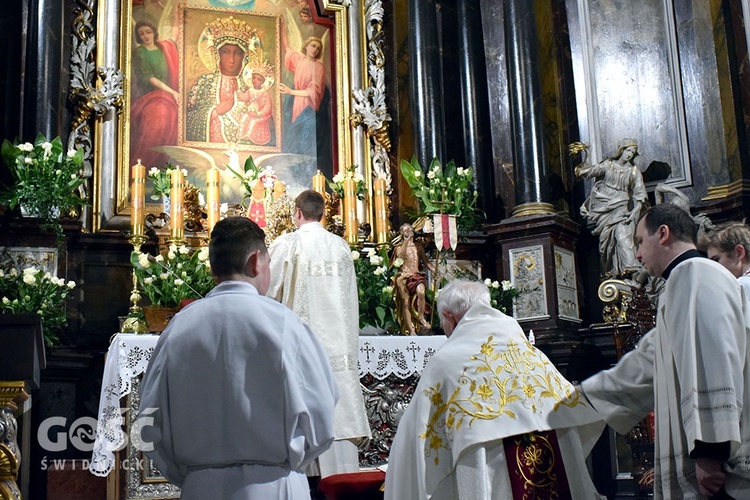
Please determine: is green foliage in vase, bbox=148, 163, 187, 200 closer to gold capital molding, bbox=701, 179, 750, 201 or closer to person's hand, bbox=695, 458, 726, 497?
gold capital molding, bbox=701, 179, 750, 201

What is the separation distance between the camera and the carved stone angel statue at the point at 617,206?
8.12 metres

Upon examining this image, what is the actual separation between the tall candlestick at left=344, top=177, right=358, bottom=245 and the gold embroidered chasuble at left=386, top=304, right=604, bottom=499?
370 cm

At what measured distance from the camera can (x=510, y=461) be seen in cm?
395

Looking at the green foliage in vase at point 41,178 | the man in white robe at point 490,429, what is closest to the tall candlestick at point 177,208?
the green foliage in vase at point 41,178

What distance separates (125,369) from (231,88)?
3934 mm

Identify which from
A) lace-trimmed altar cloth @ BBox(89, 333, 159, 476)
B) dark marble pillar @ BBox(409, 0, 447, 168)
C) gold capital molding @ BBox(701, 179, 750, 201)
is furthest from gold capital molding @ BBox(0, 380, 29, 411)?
gold capital molding @ BBox(701, 179, 750, 201)

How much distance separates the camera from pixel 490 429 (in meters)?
3.90

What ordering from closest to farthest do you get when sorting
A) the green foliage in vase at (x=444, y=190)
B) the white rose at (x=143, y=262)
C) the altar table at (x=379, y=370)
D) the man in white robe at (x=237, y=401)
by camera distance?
1. the man in white robe at (x=237, y=401)
2. the altar table at (x=379, y=370)
3. the white rose at (x=143, y=262)
4. the green foliage in vase at (x=444, y=190)

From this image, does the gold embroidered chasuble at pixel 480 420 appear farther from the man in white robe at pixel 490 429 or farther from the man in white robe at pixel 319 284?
the man in white robe at pixel 319 284

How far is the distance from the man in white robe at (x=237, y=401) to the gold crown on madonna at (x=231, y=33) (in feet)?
22.3

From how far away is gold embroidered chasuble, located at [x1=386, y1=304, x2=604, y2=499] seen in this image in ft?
12.8

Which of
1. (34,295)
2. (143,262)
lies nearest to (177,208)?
(143,262)

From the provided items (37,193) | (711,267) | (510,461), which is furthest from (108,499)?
(711,267)

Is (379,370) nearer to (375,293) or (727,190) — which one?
(375,293)
